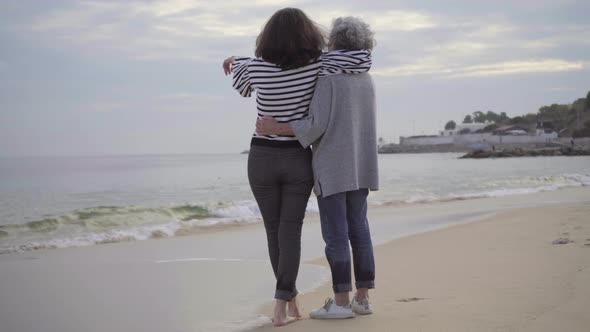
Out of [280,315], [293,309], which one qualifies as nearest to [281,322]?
[280,315]

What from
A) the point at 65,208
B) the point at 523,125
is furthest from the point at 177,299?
the point at 523,125

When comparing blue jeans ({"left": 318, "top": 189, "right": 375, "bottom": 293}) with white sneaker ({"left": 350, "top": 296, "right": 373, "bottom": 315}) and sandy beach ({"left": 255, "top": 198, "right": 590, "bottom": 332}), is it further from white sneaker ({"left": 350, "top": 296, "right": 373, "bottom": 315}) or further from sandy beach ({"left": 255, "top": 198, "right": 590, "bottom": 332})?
sandy beach ({"left": 255, "top": 198, "right": 590, "bottom": 332})

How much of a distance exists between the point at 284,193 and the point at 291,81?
1.92 feet

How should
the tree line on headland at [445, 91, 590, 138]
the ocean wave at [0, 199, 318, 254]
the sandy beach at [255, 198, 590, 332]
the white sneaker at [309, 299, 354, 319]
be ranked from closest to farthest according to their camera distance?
the sandy beach at [255, 198, 590, 332] < the white sneaker at [309, 299, 354, 319] < the ocean wave at [0, 199, 318, 254] < the tree line on headland at [445, 91, 590, 138]

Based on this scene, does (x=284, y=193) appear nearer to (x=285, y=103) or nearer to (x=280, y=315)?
(x=285, y=103)

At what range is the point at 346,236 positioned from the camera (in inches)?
125

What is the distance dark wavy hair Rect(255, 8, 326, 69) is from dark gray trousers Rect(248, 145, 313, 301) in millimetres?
459

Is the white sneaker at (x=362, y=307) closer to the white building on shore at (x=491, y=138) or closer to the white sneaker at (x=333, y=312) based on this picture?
the white sneaker at (x=333, y=312)

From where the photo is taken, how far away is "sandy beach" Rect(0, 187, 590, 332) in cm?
309

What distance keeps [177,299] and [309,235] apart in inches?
129

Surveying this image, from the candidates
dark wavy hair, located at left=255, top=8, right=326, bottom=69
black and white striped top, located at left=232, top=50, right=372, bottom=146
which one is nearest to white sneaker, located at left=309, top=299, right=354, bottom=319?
black and white striped top, located at left=232, top=50, right=372, bottom=146

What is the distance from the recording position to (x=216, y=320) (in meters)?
3.40

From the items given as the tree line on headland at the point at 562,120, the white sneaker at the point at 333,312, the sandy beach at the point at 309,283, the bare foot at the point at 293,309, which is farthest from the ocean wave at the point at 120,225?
the tree line on headland at the point at 562,120

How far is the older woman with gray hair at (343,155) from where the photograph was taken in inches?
121
